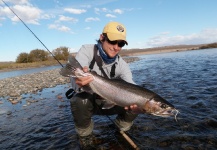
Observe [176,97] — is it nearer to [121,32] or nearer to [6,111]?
[121,32]

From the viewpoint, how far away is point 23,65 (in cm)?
5828

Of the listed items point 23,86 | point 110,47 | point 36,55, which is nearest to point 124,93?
point 110,47

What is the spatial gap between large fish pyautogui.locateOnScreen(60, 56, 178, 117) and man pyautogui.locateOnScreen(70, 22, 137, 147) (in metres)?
0.47

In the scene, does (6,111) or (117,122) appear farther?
(6,111)

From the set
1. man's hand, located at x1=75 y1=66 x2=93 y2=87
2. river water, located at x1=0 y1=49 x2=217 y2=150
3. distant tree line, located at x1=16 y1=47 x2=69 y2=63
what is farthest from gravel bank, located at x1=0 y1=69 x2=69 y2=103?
A: distant tree line, located at x1=16 y1=47 x2=69 y2=63

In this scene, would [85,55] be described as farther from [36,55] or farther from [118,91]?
[36,55]

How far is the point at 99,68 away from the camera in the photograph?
213 inches

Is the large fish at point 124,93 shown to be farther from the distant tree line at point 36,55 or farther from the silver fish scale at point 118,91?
the distant tree line at point 36,55

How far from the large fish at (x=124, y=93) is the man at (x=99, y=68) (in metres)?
0.47

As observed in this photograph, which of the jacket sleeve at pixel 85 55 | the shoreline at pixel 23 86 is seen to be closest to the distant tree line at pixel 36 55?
the shoreline at pixel 23 86

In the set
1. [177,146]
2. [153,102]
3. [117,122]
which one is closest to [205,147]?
[177,146]

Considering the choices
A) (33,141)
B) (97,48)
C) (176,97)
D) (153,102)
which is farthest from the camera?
(176,97)

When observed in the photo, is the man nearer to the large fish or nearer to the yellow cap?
the yellow cap

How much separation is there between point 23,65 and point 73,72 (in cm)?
5837
